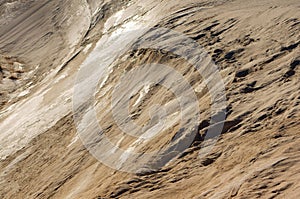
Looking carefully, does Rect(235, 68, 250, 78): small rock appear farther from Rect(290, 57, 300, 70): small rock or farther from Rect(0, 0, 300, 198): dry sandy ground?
Rect(290, 57, 300, 70): small rock

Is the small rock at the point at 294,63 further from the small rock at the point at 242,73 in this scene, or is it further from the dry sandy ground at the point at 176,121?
the small rock at the point at 242,73

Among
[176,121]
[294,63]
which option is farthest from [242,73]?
[176,121]

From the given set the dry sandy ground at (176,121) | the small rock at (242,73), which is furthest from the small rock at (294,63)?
the small rock at (242,73)

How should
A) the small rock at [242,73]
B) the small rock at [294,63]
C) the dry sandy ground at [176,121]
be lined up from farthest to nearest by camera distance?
the small rock at [242,73]
the small rock at [294,63]
the dry sandy ground at [176,121]

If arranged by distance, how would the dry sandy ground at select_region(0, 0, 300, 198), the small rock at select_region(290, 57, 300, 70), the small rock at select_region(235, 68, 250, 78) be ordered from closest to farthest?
the dry sandy ground at select_region(0, 0, 300, 198), the small rock at select_region(290, 57, 300, 70), the small rock at select_region(235, 68, 250, 78)

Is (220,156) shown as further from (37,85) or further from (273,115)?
(37,85)

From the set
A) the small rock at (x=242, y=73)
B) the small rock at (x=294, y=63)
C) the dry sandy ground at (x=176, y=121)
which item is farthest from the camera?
the small rock at (x=242, y=73)

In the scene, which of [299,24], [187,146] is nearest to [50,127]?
[187,146]

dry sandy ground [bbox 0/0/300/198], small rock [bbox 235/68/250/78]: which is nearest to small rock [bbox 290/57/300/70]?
dry sandy ground [bbox 0/0/300/198]
